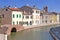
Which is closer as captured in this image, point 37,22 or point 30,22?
point 30,22

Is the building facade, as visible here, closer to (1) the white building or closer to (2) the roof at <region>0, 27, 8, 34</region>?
(1) the white building

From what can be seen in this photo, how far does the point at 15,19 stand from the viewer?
167 ft

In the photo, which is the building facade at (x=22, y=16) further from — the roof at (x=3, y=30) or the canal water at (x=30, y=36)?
the roof at (x=3, y=30)

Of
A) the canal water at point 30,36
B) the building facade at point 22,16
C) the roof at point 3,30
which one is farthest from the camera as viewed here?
the building facade at point 22,16

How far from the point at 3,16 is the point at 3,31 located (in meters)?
14.8

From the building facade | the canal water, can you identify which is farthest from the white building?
the canal water

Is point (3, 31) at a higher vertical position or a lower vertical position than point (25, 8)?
lower

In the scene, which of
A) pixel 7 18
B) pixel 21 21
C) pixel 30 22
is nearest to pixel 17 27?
pixel 7 18

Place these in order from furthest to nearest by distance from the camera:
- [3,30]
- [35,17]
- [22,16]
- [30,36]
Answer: [35,17] < [22,16] < [3,30] < [30,36]

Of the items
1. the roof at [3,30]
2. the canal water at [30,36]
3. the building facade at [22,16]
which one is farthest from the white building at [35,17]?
the roof at [3,30]

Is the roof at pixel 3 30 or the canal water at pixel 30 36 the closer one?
the canal water at pixel 30 36

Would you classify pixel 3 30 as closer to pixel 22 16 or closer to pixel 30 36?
pixel 30 36

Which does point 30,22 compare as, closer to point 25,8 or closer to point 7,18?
point 25,8

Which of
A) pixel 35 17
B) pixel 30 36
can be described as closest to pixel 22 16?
pixel 35 17
